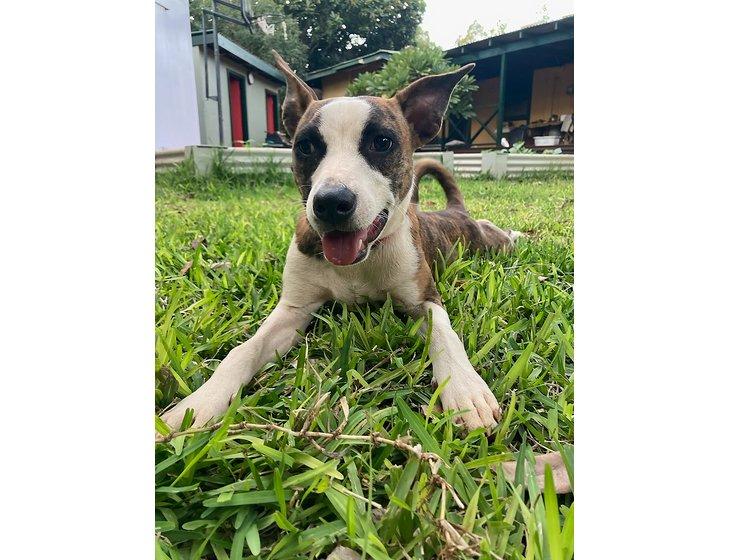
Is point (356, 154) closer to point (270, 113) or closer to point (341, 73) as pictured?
point (341, 73)

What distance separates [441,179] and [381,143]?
95 cm

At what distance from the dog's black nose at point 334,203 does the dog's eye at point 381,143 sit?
0.95ft

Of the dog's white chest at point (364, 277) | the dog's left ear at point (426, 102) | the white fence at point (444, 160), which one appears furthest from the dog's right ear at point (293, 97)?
the dog's white chest at point (364, 277)

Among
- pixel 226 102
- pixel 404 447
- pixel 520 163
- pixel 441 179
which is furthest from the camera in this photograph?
pixel 441 179

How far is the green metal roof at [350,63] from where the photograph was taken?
152 centimetres

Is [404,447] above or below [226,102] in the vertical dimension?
below

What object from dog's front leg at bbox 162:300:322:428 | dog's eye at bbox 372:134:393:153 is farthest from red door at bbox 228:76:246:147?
dog's front leg at bbox 162:300:322:428

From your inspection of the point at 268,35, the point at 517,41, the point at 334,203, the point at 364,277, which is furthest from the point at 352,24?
the point at 364,277

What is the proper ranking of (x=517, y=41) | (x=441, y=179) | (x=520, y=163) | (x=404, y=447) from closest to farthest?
(x=404, y=447)
(x=517, y=41)
(x=520, y=163)
(x=441, y=179)

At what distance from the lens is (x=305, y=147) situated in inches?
60.4

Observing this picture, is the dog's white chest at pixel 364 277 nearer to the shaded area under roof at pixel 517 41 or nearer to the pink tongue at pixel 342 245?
the pink tongue at pixel 342 245
